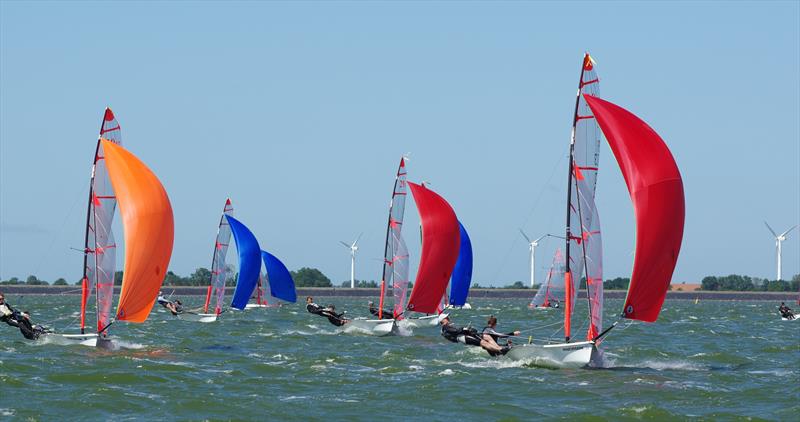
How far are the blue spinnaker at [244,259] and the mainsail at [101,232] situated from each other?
2879 centimetres

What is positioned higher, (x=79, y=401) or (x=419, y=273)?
(x=419, y=273)

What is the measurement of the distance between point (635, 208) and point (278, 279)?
5451 centimetres

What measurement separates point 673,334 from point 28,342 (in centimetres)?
2979

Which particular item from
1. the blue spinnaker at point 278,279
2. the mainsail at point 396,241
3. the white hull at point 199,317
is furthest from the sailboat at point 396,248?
the blue spinnaker at point 278,279

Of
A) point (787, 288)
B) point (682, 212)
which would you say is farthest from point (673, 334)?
point (787, 288)

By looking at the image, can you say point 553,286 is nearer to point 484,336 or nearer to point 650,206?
point 484,336

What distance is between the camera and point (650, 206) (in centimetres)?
3189

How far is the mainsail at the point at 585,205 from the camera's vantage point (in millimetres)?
34000

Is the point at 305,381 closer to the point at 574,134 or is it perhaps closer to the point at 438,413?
the point at 438,413

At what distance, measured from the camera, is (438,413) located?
90.1 ft

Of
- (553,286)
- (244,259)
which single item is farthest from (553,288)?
(244,259)

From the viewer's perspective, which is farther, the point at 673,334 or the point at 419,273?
the point at 673,334

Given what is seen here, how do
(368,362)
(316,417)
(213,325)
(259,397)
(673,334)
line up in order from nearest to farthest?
(316,417), (259,397), (368,362), (673,334), (213,325)

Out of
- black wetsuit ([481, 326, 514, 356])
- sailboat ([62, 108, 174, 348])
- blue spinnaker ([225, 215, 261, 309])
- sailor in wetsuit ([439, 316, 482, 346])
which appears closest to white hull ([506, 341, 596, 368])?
black wetsuit ([481, 326, 514, 356])
